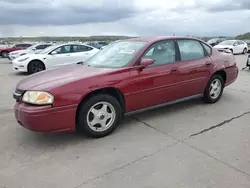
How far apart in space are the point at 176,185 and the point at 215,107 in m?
2.83

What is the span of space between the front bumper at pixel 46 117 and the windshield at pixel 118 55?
3.65ft

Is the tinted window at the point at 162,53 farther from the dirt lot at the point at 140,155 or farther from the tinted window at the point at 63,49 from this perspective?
the tinted window at the point at 63,49

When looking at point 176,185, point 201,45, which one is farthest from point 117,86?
point 201,45

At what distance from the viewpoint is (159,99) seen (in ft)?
13.6

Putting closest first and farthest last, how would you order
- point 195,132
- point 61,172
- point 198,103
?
1. point 61,172
2. point 195,132
3. point 198,103

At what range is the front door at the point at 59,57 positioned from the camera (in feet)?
32.8

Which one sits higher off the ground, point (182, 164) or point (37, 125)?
point (37, 125)

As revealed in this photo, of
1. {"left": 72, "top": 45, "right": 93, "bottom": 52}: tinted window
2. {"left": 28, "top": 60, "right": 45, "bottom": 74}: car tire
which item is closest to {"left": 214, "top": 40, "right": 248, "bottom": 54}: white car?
{"left": 72, "top": 45, "right": 93, "bottom": 52}: tinted window

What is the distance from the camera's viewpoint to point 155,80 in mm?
3986

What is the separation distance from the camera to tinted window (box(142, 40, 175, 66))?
13.4 feet

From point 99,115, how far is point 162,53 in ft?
5.41

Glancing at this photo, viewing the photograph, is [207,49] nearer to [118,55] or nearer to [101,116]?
[118,55]

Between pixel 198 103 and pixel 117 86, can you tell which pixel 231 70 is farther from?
pixel 117 86

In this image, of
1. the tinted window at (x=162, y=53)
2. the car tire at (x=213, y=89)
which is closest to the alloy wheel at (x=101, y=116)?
the tinted window at (x=162, y=53)
